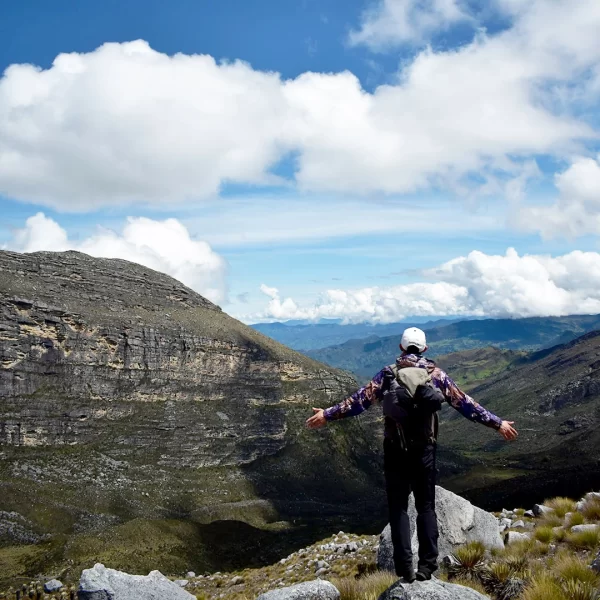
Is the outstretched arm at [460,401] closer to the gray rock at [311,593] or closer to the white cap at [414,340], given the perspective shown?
the white cap at [414,340]

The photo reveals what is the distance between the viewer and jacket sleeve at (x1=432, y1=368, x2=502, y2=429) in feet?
34.3

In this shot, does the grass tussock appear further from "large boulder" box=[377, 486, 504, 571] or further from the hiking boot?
"large boulder" box=[377, 486, 504, 571]

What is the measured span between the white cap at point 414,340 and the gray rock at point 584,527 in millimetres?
7685

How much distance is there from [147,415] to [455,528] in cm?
13077

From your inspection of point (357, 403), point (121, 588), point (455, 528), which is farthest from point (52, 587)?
point (357, 403)

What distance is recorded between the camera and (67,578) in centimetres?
7531

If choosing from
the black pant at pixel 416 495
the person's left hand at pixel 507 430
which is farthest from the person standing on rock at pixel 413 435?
the person's left hand at pixel 507 430

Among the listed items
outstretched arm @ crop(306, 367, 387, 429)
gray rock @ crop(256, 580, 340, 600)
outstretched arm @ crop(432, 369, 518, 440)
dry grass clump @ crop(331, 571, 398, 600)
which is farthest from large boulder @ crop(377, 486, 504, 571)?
outstretched arm @ crop(432, 369, 518, 440)

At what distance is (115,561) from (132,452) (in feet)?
142

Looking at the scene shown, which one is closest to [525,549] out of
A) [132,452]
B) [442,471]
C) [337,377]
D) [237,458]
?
[132,452]

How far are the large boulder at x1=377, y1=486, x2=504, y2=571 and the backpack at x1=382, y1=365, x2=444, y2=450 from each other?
771cm

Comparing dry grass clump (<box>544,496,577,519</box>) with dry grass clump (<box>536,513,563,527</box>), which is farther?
dry grass clump (<box>544,496,577,519</box>)

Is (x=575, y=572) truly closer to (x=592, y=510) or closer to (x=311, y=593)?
(x=311, y=593)

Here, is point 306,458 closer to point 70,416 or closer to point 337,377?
point 337,377
